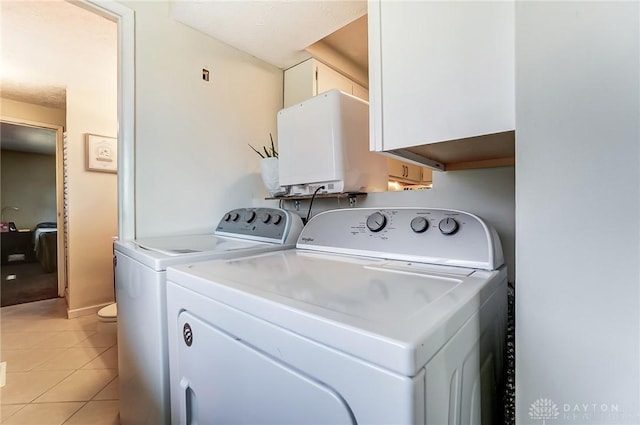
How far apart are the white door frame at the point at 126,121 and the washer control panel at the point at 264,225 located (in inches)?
18.1

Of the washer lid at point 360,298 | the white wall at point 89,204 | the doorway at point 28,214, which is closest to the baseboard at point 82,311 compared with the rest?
the white wall at point 89,204

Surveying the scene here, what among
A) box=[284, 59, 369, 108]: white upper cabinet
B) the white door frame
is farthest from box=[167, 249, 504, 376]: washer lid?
box=[284, 59, 369, 108]: white upper cabinet

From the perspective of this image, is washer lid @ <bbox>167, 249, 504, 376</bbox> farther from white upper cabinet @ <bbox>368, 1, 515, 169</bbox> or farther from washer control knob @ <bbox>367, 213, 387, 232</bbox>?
white upper cabinet @ <bbox>368, 1, 515, 169</bbox>

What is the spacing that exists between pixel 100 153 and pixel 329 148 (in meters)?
2.99

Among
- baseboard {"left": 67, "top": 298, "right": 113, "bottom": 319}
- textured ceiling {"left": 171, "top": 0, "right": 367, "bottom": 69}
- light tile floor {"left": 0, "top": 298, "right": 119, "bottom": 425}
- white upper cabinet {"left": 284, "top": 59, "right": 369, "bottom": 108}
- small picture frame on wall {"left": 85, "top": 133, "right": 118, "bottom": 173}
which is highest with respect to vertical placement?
textured ceiling {"left": 171, "top": 0, "right": 367, "bottom": 69}

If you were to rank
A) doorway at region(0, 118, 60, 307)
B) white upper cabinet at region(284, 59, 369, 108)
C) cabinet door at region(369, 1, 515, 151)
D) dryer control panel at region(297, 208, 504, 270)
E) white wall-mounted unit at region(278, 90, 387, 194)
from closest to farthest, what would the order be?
cabinet door at region(369, 1, 515, 151) → dryer control panel at region(297, 208, 504, 270) → white wall-mounted unit at region(278, 90, 387, 194) → white upper cabinet at region(284, 59, 369, 108) → doorway at region(0, 118, 60, 307)

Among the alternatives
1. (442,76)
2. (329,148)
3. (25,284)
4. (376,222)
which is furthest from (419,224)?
(25,284)

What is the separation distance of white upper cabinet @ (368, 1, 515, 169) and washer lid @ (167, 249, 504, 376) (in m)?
0.37

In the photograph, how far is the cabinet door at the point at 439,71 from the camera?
2.18 ft

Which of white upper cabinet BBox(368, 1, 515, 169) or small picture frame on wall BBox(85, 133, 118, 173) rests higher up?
small picture frame on wall BBox(85, 133, 118, 173)

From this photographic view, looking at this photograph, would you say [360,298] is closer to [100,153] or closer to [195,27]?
[195,27]

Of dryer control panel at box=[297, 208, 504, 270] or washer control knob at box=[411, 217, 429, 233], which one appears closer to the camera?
dryer control panel at box=[297, 208, 504, 270]

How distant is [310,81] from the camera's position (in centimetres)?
198

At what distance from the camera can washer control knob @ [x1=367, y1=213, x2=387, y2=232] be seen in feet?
3.34
